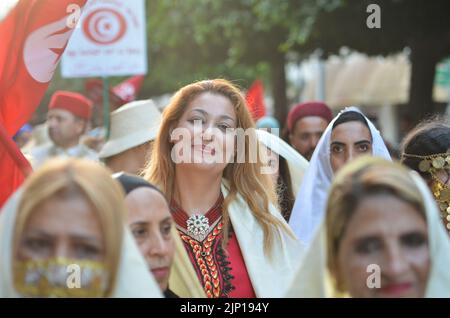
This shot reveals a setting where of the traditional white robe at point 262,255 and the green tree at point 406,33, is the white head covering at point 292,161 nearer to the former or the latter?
the traditional white robe at point 262,255

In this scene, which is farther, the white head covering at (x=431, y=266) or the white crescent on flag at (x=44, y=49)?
the white crescent on flag at (x=44, y=49)

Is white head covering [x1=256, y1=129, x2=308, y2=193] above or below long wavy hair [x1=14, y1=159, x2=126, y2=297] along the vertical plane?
above

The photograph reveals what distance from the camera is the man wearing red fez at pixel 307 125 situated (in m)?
6.87

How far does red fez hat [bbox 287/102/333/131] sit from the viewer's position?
7.03m

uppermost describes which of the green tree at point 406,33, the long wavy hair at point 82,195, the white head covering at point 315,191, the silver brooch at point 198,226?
the green tree at point 406,33

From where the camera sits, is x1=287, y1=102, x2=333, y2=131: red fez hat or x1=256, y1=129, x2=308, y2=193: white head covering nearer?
x1=256, y1=129, x2=308, y2=193: white head covering

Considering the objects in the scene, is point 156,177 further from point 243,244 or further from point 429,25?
point 429,25

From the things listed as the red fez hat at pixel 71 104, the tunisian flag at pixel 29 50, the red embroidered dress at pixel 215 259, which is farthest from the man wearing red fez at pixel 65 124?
the red embroidered dress at pixel 215 259

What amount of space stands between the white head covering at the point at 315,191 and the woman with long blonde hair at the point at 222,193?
A: 33 cm

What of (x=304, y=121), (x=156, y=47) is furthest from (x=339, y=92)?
(x=304, y=121)

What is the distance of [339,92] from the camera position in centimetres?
3244

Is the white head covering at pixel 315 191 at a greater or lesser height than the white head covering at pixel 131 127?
lesser

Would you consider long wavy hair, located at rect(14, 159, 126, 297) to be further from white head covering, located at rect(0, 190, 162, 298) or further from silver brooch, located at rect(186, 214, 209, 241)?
silver brooch, located at rect(186, 214, 209, 241)

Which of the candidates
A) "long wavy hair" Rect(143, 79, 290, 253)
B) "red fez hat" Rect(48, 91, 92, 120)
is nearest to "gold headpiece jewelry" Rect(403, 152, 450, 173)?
"long wavy hair" Rect(143, 79, 290, 253)
